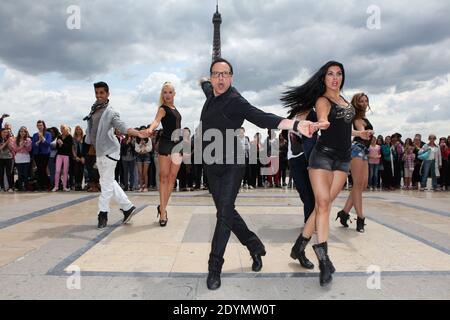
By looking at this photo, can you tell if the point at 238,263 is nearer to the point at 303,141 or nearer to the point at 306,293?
the point at 306,293

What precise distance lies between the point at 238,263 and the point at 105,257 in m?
1.33

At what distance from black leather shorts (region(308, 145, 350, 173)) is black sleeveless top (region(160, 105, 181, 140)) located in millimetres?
2535

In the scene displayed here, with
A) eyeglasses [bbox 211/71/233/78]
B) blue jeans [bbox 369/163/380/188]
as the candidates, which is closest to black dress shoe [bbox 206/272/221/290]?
eyeglasses [bbox 211/71/233/78]

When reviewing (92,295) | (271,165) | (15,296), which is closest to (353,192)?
(92,295)

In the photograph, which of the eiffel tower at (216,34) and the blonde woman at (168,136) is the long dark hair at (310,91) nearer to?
the blonde woman at (168,136)

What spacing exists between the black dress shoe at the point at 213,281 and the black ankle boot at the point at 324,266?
84 cm

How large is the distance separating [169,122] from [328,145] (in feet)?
8.79

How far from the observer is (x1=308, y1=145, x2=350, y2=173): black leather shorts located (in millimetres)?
3766

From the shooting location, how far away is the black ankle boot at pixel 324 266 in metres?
3.41

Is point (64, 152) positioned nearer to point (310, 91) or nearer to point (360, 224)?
point (360, 224)

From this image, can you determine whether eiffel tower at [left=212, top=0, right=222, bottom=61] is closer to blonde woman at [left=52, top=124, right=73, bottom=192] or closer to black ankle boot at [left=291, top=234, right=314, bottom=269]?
blonde woman at [left=52, top=124, right=73, bottom=192]

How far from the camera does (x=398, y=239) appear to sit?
17.0 feet

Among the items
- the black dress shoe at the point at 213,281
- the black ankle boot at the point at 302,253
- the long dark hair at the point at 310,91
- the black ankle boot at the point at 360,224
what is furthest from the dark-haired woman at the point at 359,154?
the black dress shoe at the point at 213,281
